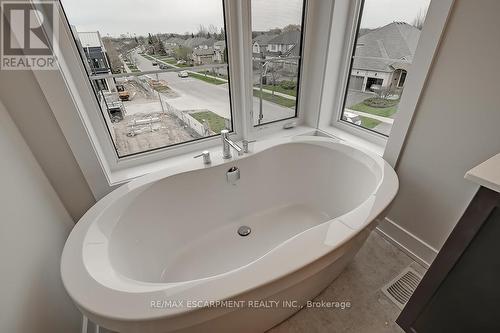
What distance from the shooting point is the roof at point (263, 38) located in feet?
4.66

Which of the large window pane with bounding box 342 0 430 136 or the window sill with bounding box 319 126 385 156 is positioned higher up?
the large window pane with bounding box 342 0 430 136

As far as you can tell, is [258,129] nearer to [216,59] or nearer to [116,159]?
[216,59]

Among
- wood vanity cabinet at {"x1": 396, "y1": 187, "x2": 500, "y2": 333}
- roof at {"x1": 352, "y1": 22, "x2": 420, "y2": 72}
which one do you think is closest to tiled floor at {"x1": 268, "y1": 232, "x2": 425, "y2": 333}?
wood vanity cabinet at {"x1": 396, "y1": 187, "x2": 500, "y2": 333}

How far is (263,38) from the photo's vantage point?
1444mm

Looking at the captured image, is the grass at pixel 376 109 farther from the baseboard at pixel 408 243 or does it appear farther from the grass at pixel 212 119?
the grass at pixel 212 119

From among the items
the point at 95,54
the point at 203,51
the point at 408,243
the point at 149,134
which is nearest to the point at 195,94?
the point at 203,51

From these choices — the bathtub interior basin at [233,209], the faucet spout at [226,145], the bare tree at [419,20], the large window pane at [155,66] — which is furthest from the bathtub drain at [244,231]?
the bare tree at [419,20]

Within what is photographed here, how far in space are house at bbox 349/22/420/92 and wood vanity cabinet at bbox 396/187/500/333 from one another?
3.46 ft

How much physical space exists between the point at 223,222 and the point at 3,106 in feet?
3.72

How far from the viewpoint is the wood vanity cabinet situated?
546mm

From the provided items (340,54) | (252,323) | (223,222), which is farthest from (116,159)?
(340,54)

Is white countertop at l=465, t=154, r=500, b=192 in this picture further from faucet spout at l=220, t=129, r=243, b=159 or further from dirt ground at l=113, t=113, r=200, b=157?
dirt ground at l=113, t=113, r=200, b=157

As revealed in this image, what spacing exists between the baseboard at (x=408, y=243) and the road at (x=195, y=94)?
1215mm

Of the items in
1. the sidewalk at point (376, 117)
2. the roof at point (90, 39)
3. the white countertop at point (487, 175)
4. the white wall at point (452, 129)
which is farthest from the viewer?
the sidewalk at point (376, 117)
